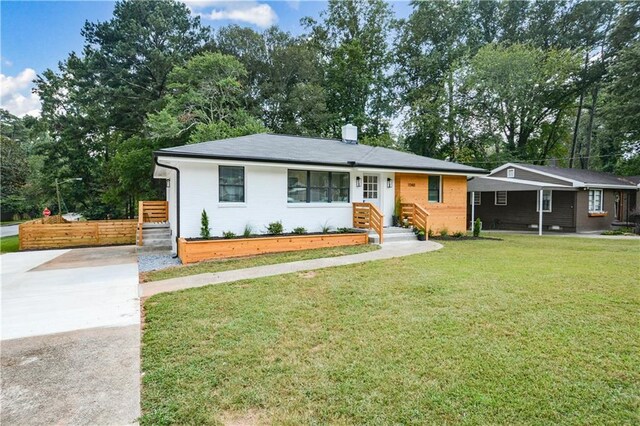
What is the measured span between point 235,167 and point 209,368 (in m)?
7.50

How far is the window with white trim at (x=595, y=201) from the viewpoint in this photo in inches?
677

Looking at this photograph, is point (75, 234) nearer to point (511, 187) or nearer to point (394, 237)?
point (394, 237)

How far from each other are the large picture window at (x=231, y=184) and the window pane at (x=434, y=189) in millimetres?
7569

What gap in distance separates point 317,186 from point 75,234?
32.3 feet

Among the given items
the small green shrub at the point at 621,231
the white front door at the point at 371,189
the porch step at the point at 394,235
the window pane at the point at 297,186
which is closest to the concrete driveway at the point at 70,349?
the window pane at the point at 297,186

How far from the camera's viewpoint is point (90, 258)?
9.98 metres

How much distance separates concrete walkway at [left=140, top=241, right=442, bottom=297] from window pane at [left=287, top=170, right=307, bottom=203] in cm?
305

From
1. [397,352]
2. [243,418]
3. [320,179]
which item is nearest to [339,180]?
[320,179]

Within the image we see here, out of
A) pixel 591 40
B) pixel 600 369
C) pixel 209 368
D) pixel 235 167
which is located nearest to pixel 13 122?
pixel 235 167

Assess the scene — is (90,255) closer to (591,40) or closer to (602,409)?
(602,409)

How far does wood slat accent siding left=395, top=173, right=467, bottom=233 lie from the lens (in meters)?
12.8

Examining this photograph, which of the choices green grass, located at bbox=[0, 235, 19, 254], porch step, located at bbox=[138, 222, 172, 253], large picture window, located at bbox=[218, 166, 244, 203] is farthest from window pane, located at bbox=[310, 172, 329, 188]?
green grass, located at bbox=[0, 235, 19, 254]

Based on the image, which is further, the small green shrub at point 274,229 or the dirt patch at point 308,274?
the small green shrub at point 274,229

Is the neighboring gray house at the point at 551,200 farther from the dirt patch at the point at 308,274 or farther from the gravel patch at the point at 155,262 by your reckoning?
the gravel patch at the point at 155,262
